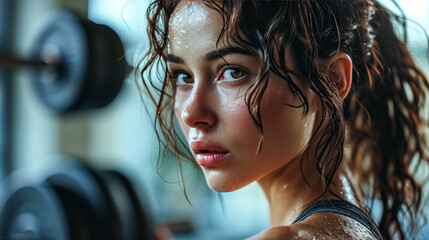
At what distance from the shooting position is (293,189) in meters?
0.48

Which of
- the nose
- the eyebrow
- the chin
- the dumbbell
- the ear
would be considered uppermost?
the eyebrow

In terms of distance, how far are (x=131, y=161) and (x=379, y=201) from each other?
109 inches

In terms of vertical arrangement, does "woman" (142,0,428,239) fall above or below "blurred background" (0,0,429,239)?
above

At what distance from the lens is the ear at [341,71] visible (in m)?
0.41

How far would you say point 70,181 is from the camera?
1.51 m

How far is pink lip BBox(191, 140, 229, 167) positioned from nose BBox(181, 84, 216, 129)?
0.08ft

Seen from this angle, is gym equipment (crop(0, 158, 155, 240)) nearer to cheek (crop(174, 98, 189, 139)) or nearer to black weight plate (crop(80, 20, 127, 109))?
black weight plate (crop(80, 20, 127, 109))

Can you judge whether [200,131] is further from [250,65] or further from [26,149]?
[26,149]

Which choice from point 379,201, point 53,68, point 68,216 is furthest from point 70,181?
point 379,201

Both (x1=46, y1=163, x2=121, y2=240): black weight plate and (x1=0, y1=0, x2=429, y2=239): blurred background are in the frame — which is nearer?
(x1=46, y1=163, x2=121, y2=240): black weight plate

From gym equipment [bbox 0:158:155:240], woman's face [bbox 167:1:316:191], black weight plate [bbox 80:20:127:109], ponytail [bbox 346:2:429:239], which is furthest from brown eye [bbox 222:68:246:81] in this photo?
black weight plate [bbox 80:20:127:109]

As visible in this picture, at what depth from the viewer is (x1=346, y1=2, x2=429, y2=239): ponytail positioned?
0.48 m

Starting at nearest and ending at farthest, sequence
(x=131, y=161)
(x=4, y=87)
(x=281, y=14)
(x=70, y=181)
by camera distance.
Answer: (x=281, y=14) → (x=70, y=181) → (x=4, y=87) → (x=131, y=161)

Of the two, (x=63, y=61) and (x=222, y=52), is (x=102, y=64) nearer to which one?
(x=63, y=61)
